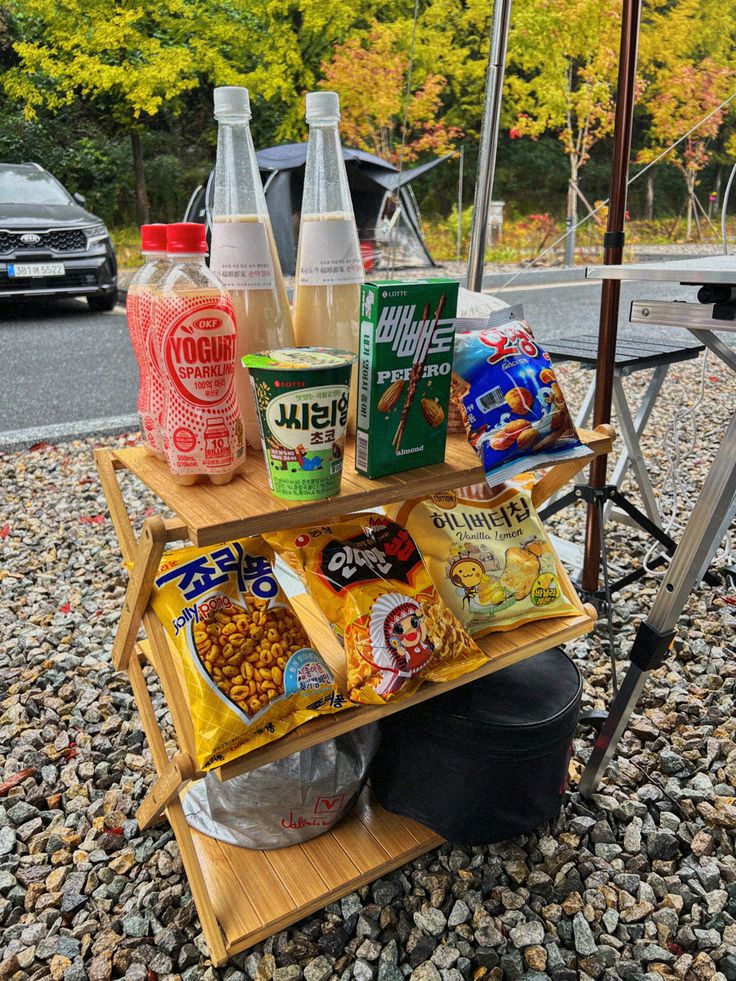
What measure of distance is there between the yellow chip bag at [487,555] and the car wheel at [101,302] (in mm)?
6350

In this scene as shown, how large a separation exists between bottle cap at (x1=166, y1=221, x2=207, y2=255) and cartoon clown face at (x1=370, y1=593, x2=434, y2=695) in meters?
0.55

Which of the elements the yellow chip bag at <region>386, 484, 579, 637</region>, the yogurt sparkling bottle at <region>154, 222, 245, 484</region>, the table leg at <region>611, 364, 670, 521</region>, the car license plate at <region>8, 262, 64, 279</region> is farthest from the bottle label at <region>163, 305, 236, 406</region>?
the car license plate at <region>8, 262, 64, 279</region>

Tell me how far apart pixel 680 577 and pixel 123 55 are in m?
13.1

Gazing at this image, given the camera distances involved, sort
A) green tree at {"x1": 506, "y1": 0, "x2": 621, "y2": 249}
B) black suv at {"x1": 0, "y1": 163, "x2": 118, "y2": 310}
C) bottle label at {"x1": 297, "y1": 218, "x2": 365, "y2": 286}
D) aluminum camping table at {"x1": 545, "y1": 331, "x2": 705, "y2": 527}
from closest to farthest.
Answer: bottle label at {"x1": 297, "y1": 218, "x2": 365, "y2": 286}
aluminum camping table at {"x1": 545, "y1": 331, "x2": 705, "y2": 527}
black suv at {"x1": 0, "y1": 163, "x2": 118, "y2": 310}
green tree at {"x1": 506, "y1": 0, "x2": 621, "y2": 249}

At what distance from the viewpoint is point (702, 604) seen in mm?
2061

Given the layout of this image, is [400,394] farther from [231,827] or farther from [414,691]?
[231,827]

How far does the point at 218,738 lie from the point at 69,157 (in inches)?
486

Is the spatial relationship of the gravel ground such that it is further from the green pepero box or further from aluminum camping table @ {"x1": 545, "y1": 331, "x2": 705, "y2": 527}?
the green pepero box

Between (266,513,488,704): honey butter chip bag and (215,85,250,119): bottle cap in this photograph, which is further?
(266,513,488,704): honey butter chip bag

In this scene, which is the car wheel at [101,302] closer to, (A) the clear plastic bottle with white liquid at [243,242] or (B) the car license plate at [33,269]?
(B) the car license plate at [33,269]

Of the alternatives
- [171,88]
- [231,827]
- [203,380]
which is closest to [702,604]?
[231,827]

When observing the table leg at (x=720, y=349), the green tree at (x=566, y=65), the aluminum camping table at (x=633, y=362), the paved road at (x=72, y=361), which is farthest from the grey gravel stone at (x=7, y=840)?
the green tree at (x=566, y=65)

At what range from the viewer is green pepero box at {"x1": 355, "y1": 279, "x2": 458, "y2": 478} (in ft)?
2.67

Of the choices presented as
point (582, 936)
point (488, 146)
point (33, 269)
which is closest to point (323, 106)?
point (488, 146)
